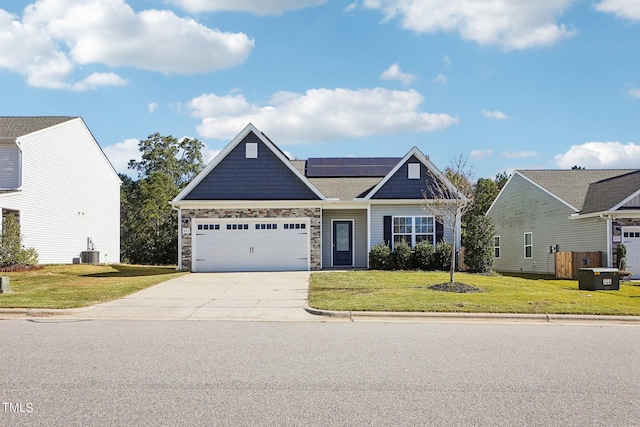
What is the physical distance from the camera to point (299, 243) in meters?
24.5

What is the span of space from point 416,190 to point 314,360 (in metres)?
17.9

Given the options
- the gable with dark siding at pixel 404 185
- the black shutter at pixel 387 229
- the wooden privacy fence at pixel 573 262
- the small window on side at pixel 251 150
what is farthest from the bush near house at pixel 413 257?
the small window on side at pixel 251 150

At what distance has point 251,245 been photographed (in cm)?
2441

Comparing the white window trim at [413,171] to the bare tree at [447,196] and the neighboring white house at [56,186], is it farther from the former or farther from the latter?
the neighboring white house at [56,186]

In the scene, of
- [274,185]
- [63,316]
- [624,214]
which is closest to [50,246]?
[274,185]

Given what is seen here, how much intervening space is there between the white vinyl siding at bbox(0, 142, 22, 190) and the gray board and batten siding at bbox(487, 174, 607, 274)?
2693 cm

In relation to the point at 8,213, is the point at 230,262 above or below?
below

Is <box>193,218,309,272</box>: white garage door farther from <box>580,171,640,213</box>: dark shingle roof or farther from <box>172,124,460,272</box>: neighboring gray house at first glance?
<box>580,171,640,213</box>: dark shingle roof

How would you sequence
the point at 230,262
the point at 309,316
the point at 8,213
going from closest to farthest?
1. the point at 309,316
2. the point at 230,262
3. the point at 8,213

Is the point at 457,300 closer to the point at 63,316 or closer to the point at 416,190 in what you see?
the point at 63,316

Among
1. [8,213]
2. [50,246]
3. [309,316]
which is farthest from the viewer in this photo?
[50,246]

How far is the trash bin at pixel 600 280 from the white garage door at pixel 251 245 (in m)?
11.0

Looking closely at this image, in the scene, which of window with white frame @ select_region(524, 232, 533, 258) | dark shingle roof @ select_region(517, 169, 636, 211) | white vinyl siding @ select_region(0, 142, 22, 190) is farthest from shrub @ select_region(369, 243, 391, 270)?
white vinyl siding @ select_region(0, 142, 22, 190)

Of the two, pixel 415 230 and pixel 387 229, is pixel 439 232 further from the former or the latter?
pixel 387 229
